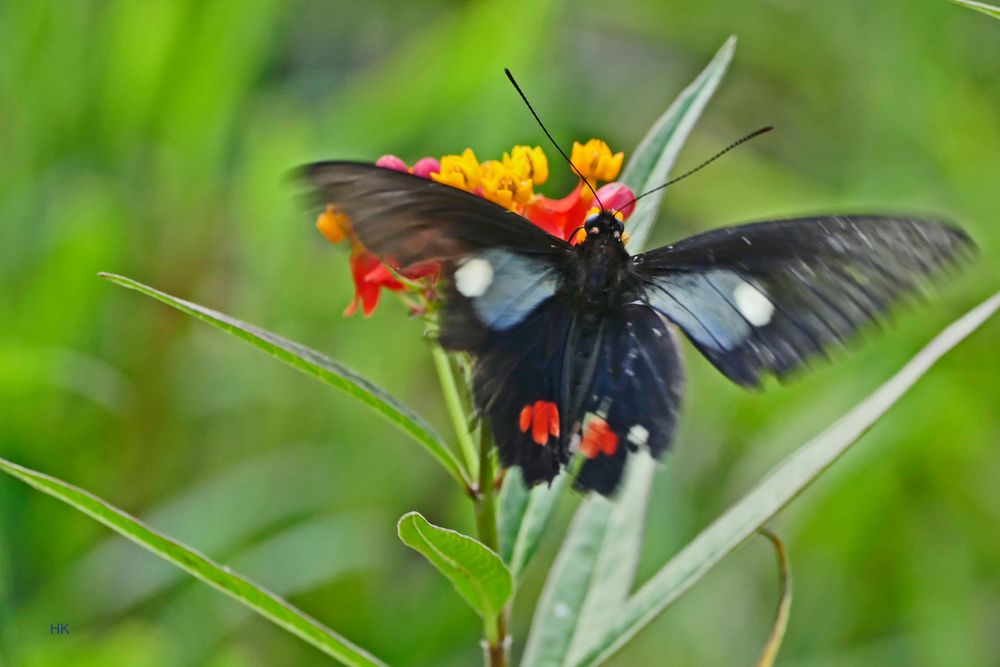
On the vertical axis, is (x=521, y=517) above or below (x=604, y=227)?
below

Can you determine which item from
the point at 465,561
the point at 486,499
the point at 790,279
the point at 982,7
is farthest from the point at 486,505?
the point at 982,7

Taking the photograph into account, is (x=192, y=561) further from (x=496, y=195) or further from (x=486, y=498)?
(x=496, y=195)

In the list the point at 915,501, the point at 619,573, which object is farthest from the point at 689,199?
the point at 619,573

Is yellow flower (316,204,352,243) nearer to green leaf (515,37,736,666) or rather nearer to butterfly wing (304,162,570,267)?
→ butterfly wing (304,162,570,267)

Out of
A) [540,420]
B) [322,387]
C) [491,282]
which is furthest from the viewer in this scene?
[322,387]

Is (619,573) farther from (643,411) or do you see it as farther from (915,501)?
(915,501)
